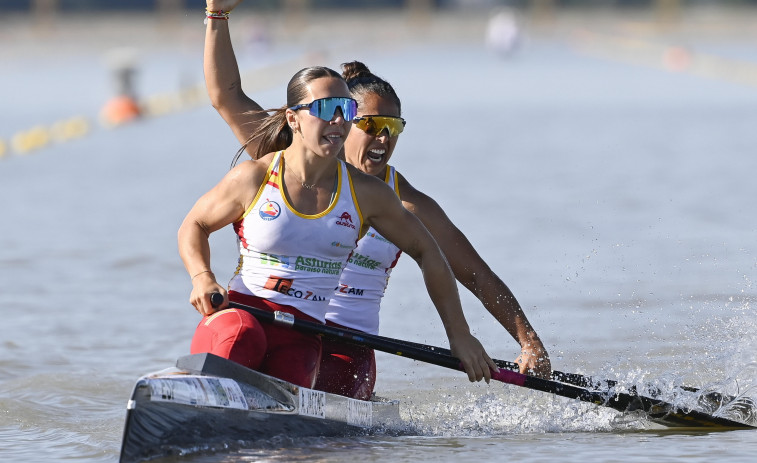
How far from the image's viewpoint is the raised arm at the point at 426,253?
539cm

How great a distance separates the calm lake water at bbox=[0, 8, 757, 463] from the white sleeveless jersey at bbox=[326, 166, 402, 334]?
0.62 m

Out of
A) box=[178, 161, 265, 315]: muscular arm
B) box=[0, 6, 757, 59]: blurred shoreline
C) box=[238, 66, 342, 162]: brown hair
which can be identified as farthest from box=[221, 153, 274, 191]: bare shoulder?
box=[0, 6, 757, 59]: blurred shoreline

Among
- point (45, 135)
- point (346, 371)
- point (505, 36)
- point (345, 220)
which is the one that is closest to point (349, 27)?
point (505, 36)

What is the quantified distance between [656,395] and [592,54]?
44.1m

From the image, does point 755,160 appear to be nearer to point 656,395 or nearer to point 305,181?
point 656,395

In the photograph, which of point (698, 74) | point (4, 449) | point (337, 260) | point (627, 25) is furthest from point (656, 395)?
point (627, 25)

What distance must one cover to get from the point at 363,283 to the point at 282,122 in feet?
3.46

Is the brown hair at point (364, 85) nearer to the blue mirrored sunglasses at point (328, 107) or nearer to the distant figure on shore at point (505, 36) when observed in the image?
the blue mirrored sunglasses at point (328, 107)

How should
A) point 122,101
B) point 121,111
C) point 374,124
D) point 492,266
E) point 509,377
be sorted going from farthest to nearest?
point 122,101 < point 121,111 < point 492,266 < point 374,124 < point 509,377

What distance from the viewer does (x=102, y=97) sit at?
3531 cm

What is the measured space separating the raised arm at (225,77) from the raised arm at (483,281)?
80 cm

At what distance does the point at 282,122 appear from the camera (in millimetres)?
5594

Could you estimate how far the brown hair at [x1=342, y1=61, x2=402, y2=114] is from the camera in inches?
240

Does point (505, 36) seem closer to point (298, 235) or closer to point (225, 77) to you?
point (225, 77)
